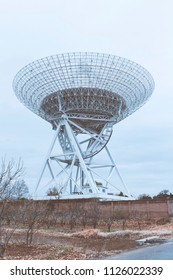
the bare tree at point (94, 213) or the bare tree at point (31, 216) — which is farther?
the bare tree at point (94, 213)

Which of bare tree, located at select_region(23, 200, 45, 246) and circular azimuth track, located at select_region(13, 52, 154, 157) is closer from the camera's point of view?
bare tree, located at select_region(23, 200, 45, 246)

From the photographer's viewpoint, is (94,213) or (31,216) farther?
(94,213)

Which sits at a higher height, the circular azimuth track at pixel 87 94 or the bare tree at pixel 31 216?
the circular azimuth track at pixel 87 94

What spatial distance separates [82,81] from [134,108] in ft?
28.2

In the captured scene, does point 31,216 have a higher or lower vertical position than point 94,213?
lower

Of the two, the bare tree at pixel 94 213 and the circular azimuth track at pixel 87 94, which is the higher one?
the circular azimuth track at pixel 87 94

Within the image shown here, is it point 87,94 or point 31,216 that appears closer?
point 31,216

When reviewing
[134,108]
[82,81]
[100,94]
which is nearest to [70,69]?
[82,81]

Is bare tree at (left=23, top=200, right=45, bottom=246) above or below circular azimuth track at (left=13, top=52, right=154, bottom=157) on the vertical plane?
below

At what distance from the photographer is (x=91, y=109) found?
152 feet

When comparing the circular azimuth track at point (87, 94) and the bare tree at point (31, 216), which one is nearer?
the bare tree at point (31, 216)

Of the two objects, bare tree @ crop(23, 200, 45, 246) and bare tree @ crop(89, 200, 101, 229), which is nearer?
bare tree @ crop(23, 200, 45, 246)
